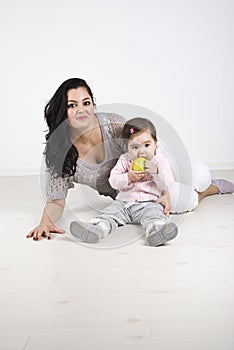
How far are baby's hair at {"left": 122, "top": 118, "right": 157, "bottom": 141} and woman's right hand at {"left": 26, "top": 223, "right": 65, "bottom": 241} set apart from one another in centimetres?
39

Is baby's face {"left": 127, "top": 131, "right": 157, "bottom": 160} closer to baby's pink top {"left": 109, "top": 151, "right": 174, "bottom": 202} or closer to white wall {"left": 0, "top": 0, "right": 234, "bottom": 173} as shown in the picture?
baby's pink top {"left": 109, "top": 151, "right": 174, "bottom": 202}

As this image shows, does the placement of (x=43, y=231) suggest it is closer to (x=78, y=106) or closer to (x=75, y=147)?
(x=75, y=147)

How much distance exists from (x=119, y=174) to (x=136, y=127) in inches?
6.8

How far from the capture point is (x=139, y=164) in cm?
213

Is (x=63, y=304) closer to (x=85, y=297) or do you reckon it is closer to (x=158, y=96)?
(x=85, y=297)

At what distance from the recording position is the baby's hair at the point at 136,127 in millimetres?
2131

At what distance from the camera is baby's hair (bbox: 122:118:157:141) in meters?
2.13

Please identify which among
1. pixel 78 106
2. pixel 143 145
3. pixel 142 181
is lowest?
pixel 142 181
